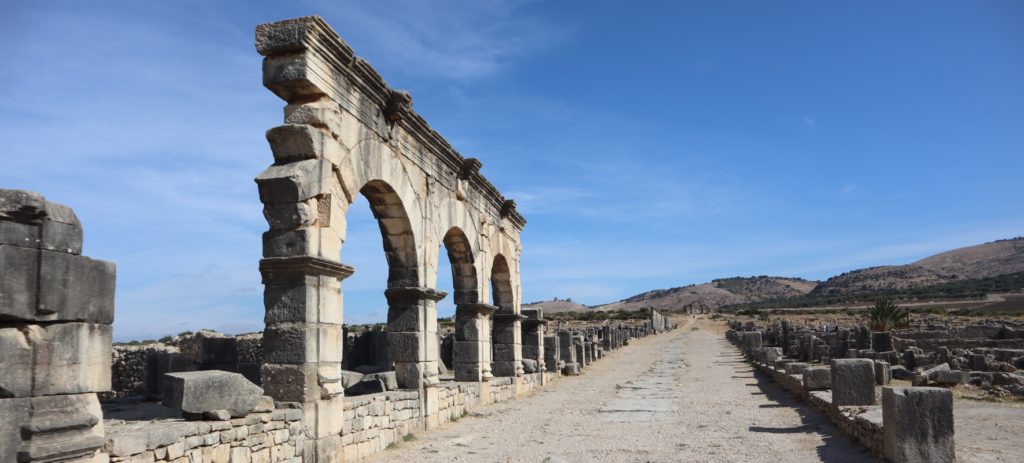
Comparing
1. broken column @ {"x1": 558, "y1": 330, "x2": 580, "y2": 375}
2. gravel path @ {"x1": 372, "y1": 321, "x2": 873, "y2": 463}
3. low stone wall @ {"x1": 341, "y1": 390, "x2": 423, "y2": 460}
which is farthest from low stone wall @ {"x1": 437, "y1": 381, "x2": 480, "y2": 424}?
broken column @ {"x1": 558, "y1": 330, "x2": 580, "y2": 375}

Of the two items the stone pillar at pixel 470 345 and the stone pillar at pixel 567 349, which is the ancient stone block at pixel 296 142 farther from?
the stone pillar at pixel 567 349

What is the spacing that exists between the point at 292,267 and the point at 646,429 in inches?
225

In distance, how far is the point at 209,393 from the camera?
6730mm

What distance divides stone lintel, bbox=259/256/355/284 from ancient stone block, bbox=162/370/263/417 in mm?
1480

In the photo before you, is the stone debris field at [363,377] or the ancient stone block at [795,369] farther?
the ancient stone block at [795,369]

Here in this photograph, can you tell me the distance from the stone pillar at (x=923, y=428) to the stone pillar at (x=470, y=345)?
8778mm

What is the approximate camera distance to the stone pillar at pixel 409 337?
11.7 m

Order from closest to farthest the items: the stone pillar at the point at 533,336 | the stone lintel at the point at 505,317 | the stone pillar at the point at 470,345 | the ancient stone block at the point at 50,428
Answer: the ancient stone block at the point at 50,428 < the stone pillar at the point at 470,345 < the stone lintel at the point at 505,317 < the stone pillar at the point at 533,336

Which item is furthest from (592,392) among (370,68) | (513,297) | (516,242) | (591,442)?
(370,68)

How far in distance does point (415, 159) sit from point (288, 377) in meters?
4.87

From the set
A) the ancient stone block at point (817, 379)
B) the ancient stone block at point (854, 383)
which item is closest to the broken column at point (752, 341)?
the ancient stone block at point (817, 379)

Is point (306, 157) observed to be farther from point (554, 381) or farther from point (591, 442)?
point (554, 381)

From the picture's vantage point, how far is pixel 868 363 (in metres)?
10.3

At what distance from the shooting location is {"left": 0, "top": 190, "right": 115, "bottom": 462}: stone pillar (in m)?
4.46
